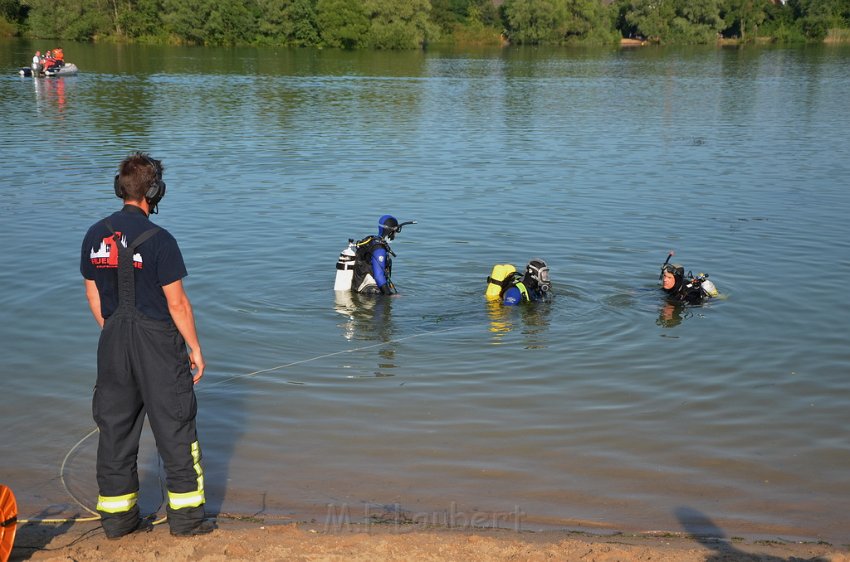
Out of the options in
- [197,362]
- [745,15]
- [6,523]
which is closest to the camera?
[6,523]

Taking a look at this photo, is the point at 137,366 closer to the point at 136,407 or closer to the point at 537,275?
the point at 136,407

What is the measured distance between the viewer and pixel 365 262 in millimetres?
11812

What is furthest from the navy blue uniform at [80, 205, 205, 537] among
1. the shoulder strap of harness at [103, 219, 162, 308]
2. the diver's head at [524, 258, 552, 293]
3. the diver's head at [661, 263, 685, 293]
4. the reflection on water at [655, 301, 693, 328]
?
the diver's head at [661, 263, 685, 293]

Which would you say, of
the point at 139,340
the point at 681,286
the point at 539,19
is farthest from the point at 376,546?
the point at 539,19

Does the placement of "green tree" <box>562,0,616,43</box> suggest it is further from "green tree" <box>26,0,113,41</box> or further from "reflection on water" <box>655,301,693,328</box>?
"reflection on water" <box>655,301,693,328</box>

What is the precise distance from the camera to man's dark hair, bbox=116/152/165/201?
524 centimetres

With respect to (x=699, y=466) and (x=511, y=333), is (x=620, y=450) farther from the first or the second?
(x=511, y=333)

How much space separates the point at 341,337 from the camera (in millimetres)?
10898

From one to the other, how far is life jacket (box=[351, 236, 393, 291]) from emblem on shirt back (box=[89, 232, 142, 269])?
6.32 m

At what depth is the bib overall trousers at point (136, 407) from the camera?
5242 millimetres

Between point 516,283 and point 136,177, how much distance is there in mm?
7039

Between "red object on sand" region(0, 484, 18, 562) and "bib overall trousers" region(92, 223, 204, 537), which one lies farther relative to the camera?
"bib overall trousers" region(92, 223, 204, 537)

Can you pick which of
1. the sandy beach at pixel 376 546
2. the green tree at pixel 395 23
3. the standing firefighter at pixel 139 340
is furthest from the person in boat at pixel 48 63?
the standing firefighter at pixel 139 340

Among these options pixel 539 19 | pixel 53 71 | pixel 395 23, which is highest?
pixel 539 19
